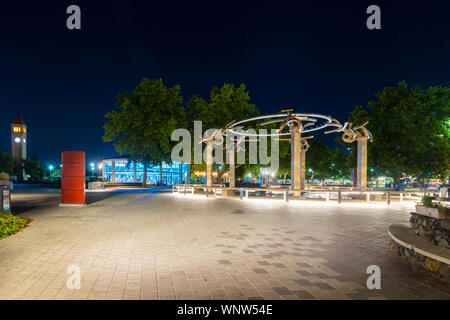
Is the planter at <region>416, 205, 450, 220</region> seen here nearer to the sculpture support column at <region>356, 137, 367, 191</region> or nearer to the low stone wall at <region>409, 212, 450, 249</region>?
the low stone wall at <region>409, 212, 450, 249</region>

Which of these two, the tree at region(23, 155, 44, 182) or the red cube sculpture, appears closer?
the red cube sculpture

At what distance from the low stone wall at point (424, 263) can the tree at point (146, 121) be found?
29.8 metres

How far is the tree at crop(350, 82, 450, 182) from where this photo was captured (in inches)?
985

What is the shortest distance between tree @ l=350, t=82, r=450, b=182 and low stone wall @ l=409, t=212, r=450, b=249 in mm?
22038

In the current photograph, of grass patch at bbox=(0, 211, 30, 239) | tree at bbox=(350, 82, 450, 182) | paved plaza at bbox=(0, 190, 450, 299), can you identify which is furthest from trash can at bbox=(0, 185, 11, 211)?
tree at bbox=(350, 82, 450, 182)

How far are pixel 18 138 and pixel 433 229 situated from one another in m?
114

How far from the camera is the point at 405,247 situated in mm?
6129

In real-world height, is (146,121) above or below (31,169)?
above

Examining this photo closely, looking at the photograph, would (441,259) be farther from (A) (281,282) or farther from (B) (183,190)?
(B) (183,190)

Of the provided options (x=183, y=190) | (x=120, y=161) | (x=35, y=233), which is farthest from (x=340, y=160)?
(x=120, y=161)

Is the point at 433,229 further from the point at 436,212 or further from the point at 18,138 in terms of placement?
the point at 18,138

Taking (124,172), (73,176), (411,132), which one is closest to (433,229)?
A: (73,176)

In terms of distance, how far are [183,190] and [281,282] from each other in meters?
22.1

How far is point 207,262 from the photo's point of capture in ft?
19.7
